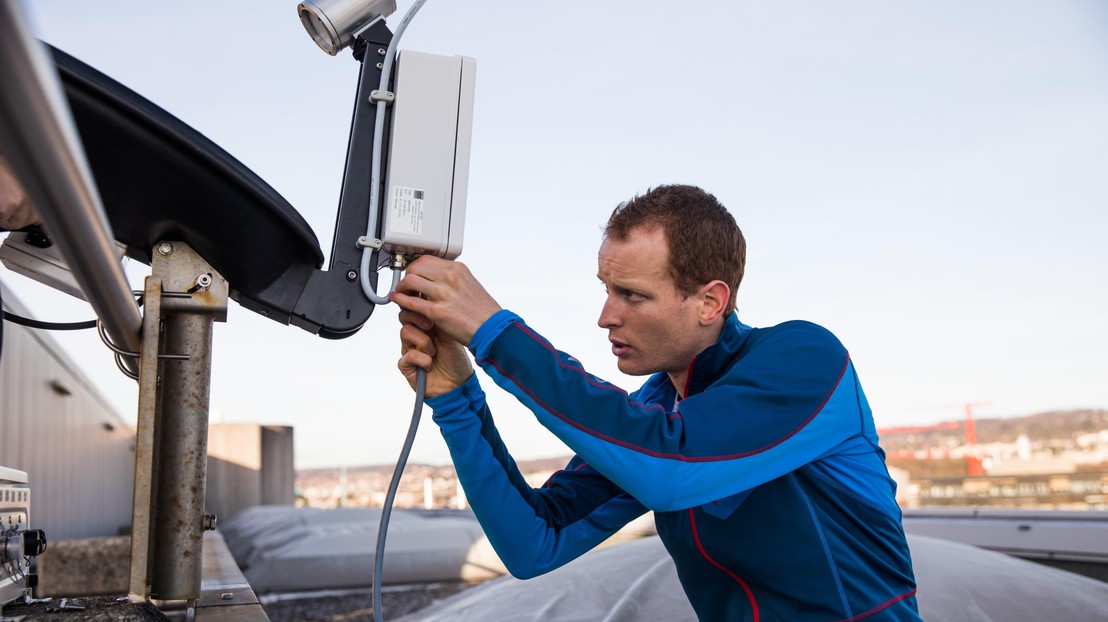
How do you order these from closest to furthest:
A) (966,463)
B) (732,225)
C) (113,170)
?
(113,170), (732,225), (966,463)

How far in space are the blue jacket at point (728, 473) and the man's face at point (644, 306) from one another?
6cm

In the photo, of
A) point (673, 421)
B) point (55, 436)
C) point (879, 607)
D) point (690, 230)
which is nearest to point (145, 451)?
point (673, 421)

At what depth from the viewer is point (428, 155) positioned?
3.63 feet

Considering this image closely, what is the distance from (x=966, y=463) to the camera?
86.2 ft

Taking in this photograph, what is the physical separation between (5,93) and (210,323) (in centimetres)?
86

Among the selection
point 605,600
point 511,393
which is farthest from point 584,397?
point 605,600

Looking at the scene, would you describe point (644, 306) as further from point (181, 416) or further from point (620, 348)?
point (181, 416)

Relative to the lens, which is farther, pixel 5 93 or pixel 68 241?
pixel 68 241

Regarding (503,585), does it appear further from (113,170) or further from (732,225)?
(113,170)

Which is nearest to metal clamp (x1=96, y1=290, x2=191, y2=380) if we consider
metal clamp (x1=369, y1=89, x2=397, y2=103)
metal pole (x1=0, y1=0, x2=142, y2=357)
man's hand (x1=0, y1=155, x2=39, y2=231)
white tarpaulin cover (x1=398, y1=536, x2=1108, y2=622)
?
man's hand (x1=0, y1=155, x2=39, y2=231)

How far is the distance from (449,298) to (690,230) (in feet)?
1.36

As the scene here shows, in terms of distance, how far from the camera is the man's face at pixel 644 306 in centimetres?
125

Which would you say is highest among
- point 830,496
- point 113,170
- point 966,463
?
point 113,170

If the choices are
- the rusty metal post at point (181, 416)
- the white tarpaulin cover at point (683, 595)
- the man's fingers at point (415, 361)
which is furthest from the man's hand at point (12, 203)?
the white tarpaulin cover at point (683, 595)
